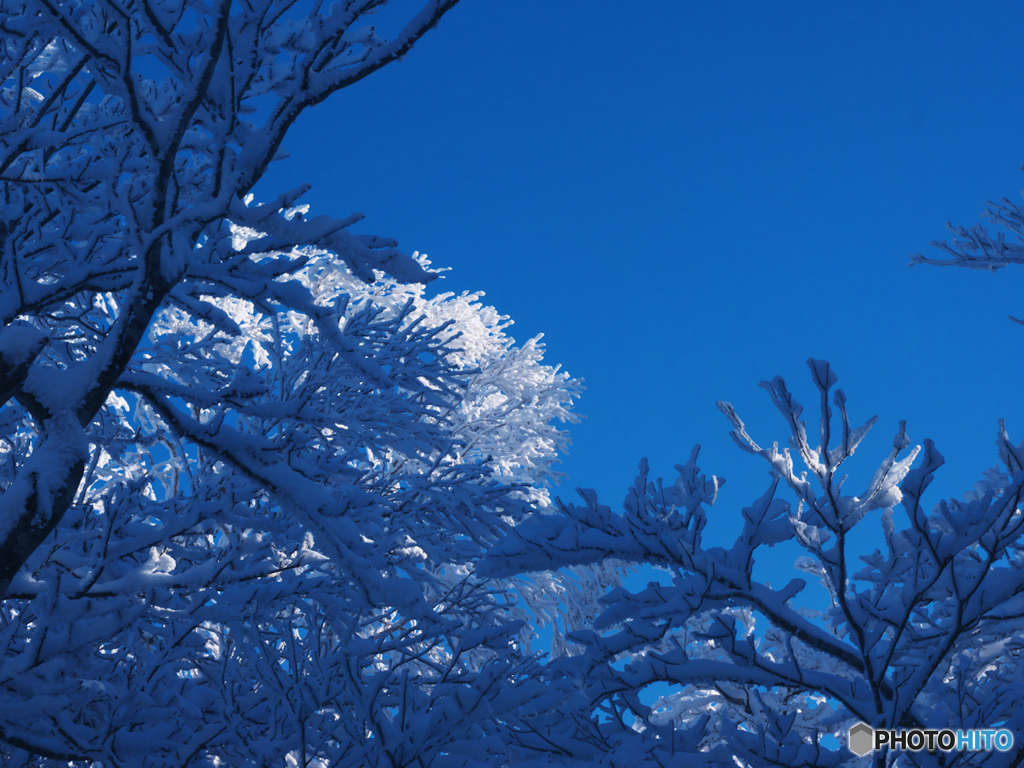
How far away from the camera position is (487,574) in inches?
107

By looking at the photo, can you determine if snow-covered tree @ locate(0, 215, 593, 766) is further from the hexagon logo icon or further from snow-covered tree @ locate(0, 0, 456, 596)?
the hexagon logo icon

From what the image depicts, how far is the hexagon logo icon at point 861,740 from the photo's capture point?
2461 mm

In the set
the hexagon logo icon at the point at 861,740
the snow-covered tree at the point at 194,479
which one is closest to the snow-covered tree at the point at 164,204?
the snow-covered tree at the point at 194,479

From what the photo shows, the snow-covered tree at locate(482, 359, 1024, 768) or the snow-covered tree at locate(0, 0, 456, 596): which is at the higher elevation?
the snow-covered tree at locate(0, 0, 456, 596)

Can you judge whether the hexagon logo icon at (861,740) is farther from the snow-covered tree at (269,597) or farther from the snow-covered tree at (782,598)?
the snow-covered tree at (269,597)

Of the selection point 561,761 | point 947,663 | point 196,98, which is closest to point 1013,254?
point 947,663

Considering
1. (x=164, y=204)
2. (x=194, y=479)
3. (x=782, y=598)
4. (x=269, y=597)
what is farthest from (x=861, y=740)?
(x=194, y=479)

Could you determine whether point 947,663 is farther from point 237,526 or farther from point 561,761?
point 237,526

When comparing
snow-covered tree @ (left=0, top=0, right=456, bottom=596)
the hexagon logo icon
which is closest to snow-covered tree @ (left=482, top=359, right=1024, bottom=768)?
the hexagon logo icon

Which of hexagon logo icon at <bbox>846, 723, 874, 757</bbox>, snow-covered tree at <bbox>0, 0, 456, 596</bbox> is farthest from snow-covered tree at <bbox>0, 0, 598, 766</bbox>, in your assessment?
hexagon logo icon at <bbox>846, 723, 874, 757</bbox>

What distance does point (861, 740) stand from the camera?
254cm

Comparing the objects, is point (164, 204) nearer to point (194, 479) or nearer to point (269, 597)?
point (269, 597)

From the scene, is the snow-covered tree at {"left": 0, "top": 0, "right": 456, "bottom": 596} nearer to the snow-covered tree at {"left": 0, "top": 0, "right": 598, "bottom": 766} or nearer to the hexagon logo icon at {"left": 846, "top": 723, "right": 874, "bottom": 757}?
the snow-covered tree at {"left": 0, "top": 0, "right": 598, "bottom": 766}

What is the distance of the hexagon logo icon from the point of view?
2461 millimetres
